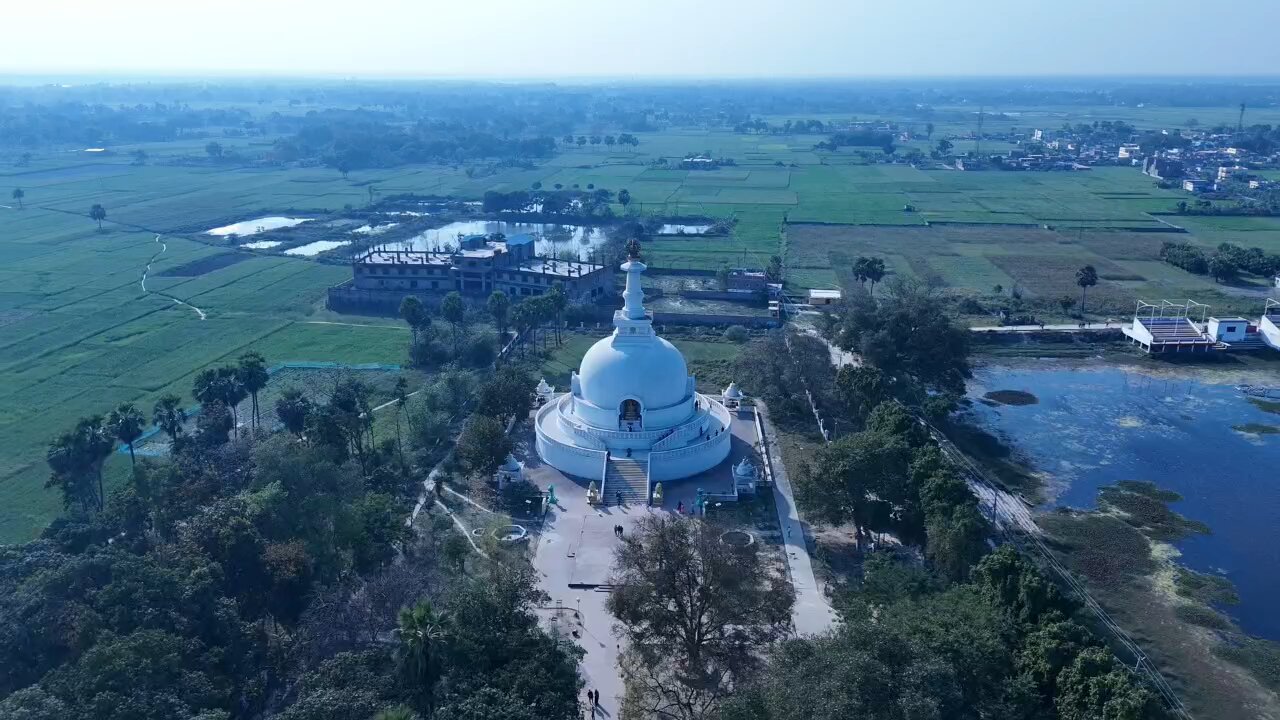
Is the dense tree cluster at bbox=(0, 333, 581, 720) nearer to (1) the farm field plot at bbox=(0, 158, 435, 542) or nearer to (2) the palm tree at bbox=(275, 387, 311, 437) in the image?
(2) the palm tree at bbox=(275, 387, 311, 437)

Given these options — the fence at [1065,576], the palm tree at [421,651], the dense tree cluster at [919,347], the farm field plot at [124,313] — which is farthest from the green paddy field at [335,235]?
the fence at [1065,576]

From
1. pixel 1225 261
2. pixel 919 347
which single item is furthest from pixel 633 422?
pixel 1225 261

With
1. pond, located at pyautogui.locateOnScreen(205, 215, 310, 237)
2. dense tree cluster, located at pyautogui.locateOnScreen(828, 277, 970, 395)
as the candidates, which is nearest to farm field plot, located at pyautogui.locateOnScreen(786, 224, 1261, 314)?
dense tree cluster, located at pyautogui.locateOnScreen(828, 277, 970, 395)

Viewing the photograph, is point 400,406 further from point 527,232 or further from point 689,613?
point 527,232

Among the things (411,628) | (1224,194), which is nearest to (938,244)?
(1224,194)

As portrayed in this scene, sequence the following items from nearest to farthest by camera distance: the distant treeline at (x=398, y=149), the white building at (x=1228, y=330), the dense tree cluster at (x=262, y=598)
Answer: the dense tree cluster at (x=262, y=598) < the white building at (x=1228, y=330) < the distant treeline at (x=398, y=149)

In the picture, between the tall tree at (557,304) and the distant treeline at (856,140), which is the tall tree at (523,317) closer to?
the tall tree at (557,304)
